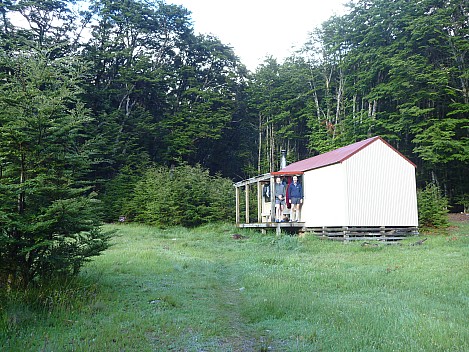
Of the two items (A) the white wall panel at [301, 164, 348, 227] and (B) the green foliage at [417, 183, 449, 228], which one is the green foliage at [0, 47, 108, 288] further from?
(B) the green foliage at [417, 183, 449, 228]

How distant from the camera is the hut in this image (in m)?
16.2

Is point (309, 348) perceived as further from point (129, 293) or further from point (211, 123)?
point (211, 123)

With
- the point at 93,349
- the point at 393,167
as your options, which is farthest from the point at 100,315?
the point at 393,167

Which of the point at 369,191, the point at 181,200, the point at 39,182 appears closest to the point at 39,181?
the point at 39,182

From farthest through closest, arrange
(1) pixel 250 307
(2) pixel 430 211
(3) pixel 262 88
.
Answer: (3) pixel 262 88 < (2) pixel 430 211 < (1) pixel 250 307

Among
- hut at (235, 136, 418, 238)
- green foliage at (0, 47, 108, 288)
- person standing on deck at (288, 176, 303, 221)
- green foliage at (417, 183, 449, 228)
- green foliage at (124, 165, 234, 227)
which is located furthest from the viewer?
green foliage at (124, 165, 234, 227)

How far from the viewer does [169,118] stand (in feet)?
117

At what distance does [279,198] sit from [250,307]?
1250cm

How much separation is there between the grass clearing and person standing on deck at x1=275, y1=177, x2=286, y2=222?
7.51 m

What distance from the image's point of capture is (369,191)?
16.4 m

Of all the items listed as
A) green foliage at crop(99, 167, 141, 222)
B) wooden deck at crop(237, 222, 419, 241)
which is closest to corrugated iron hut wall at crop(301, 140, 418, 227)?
wooden deck at crop(237, 222, 419, 241)

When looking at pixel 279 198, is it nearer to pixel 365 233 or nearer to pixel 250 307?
pixel 365 233

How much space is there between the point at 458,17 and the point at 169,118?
894 inches

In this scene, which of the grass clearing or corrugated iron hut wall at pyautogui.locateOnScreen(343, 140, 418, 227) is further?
corrugated iron hut wall at pyautogui.locateOnScreen(343, 140, 418, 227)
